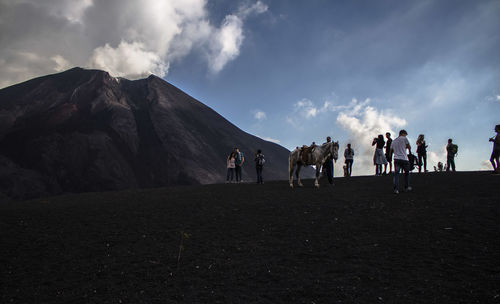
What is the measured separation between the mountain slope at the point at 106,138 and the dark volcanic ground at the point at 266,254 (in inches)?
2613

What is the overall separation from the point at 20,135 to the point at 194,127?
4597 centimetres

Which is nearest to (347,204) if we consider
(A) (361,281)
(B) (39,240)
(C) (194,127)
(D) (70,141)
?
(A) (361,281)

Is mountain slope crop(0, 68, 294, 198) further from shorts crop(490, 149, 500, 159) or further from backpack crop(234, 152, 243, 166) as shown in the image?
shorts crop(490, 149, 500, 159)

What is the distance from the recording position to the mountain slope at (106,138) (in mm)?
71750

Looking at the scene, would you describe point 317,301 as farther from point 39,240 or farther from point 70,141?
point 70,141

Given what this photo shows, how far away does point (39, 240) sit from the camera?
7.89 m

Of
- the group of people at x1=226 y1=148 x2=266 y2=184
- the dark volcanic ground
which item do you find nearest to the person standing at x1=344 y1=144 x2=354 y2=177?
the group of people at x1=226 y1=148 x2=266 y2=184

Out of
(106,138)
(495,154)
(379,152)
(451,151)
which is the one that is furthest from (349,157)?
(106,138)

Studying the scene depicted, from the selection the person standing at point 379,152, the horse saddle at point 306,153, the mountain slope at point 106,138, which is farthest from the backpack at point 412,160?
the mountain slope at point 106,138

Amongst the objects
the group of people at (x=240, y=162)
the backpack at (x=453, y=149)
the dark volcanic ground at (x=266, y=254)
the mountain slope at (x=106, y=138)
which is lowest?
the dark volcanic ground at (x=266, y=254)

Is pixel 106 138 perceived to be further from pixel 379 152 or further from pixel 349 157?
pixel 379 152

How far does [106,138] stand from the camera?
8512cm

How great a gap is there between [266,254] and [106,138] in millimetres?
87572

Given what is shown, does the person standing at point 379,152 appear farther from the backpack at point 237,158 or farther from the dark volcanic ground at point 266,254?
the dark volcanic ground at point 266,254
